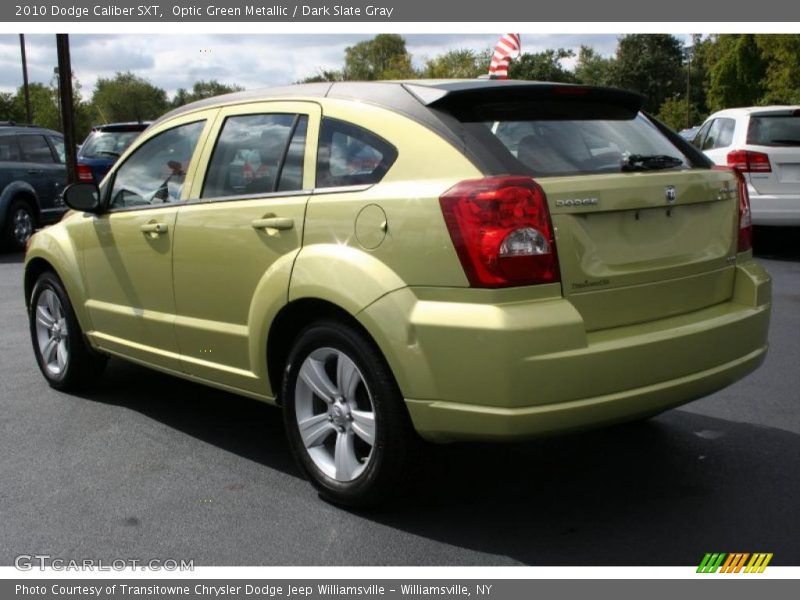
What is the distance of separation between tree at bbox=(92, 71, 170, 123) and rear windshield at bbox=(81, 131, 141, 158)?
86819mm

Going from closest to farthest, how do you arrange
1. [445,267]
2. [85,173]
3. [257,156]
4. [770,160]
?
[445,267]
[257,156]
[770,160]
[85,173]

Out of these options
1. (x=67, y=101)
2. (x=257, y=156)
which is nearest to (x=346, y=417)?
(x=257, y=156)

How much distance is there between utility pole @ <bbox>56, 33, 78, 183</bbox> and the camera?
15785mm

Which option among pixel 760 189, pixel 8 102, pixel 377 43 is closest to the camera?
pixel 760 189

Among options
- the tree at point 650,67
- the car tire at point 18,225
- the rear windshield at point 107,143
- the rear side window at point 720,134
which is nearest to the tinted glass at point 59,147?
the rear windshield at point 107,143

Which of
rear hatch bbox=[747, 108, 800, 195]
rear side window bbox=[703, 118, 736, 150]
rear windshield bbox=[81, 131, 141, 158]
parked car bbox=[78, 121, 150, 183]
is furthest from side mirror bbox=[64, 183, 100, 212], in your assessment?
rear windshield bbox=[81, 131, 141, 158]

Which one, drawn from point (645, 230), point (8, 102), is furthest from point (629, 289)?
point (8, 102)

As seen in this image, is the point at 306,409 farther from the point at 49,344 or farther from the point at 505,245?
the point at 49,344

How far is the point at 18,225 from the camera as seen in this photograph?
1429 centimetres

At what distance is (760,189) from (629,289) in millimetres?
8279

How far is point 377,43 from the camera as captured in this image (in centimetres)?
9906

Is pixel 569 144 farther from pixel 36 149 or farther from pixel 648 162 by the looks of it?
pixel 36 149

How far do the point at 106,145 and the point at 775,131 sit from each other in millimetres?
10373

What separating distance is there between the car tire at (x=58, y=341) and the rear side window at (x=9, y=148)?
8.93 meters
